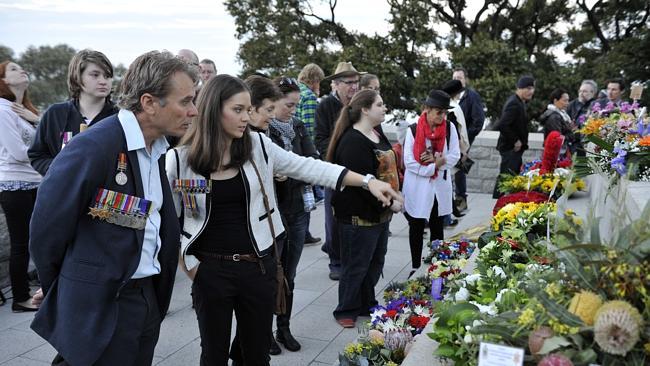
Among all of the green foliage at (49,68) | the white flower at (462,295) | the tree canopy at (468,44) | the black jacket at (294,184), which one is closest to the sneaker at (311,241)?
the black jacket at (294,184)

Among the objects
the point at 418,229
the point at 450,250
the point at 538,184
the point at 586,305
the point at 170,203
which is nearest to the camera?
the point at 586,305

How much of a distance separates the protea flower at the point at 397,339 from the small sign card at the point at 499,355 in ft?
4.35

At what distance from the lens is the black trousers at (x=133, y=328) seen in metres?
1.98

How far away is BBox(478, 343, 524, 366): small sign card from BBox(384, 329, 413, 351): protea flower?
4.35 ft

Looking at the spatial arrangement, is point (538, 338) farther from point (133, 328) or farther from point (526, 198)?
point (526, 198)

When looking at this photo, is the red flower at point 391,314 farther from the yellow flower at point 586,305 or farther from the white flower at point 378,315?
the yellow flower at point 586,305

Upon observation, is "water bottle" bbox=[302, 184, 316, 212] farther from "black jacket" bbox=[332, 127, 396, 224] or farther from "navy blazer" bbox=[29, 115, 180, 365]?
"navy blazer" bbox=[29, 115, 180, 365]

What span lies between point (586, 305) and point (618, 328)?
12cm

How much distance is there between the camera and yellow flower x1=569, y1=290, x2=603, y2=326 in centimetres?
152

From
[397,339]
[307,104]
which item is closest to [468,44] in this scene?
[307,104]

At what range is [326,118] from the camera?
5453 millimetres

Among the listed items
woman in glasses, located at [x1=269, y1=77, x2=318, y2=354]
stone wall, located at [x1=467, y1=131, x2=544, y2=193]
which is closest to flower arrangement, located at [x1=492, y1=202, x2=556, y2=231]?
woman in glasses, located at [x1=269, y1=77, x2=318, y2=354]

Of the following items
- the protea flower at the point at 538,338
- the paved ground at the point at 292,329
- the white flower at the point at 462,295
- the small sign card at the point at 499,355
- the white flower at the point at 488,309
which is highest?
the protea flower at the point at 538,338

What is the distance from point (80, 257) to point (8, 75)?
10.4 ft
